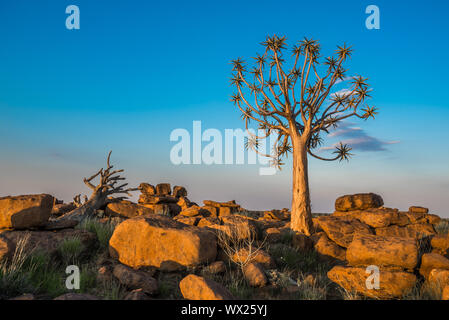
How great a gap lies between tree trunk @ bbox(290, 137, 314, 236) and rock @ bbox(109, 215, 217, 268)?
8.22 metres

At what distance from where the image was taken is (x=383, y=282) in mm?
7562

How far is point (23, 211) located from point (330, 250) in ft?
31.4

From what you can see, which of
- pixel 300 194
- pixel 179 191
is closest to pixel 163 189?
pixel 179 191

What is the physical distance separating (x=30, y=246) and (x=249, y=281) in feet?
18.6

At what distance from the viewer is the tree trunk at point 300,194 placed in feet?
52.5

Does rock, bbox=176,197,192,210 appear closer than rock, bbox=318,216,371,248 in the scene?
No

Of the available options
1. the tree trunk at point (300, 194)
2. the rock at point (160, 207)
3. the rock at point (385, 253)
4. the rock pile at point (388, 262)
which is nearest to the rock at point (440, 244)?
the rock pile at point (388, 262)

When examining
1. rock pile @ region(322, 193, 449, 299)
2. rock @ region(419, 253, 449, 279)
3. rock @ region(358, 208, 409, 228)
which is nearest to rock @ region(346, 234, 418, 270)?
rock pile @ region(322, 193, 449, 299)

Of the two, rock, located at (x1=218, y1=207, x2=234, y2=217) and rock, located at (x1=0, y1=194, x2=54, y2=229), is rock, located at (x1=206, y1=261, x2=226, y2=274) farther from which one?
rock, located at (x1=218, y1=207, x2=234, y2=217)

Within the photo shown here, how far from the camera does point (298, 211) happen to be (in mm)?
16141

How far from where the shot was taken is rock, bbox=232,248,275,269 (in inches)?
337

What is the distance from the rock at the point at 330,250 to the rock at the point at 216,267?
446cm
